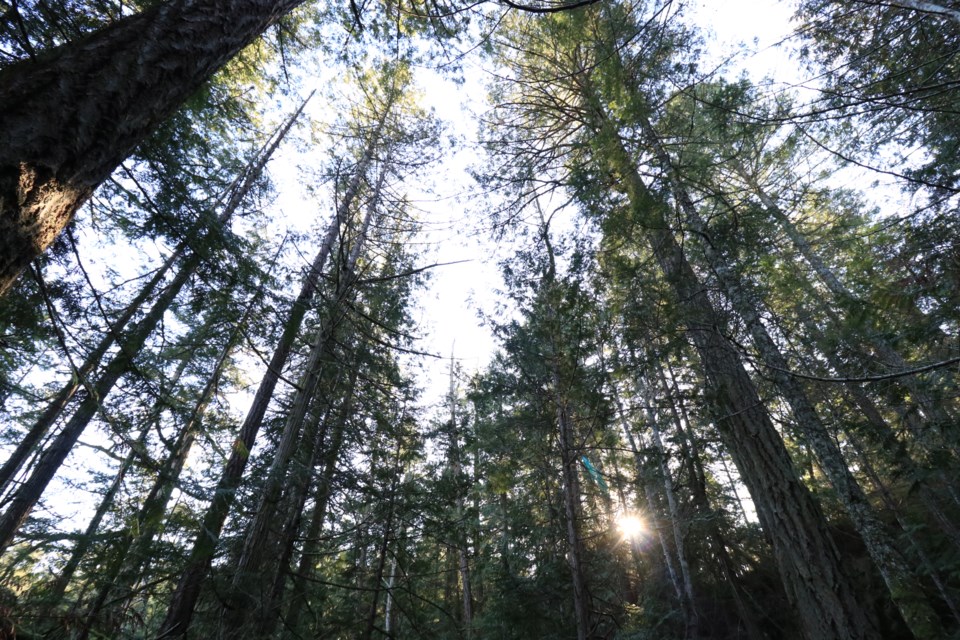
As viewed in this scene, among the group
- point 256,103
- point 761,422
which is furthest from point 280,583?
point 256,103

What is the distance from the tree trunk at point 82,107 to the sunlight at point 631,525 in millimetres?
15923

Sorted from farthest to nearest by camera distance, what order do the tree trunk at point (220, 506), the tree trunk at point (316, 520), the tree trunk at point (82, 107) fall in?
the tree trunk at point (316, 520)
the tree trunk at point (220, 506)
the tree trunk at point (82, 107)

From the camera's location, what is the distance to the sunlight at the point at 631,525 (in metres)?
13.7

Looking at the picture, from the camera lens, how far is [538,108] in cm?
907

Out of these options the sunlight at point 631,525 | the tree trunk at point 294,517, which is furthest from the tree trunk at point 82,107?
the sunlight at point 631,525

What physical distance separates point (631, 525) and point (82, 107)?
17051 mm

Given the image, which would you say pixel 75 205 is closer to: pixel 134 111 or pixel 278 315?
pixel 134 111

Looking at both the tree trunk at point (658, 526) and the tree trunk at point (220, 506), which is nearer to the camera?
the tree trunk at point (220, 506)

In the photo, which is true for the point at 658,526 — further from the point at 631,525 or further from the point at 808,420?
the point at 808,420

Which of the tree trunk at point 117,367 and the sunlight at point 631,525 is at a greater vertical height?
the sunlight at point 631,525

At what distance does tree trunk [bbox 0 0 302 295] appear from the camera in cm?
121

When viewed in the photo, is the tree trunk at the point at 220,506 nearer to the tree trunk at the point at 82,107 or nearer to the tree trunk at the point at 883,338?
the tree trunk at the point at 82,107

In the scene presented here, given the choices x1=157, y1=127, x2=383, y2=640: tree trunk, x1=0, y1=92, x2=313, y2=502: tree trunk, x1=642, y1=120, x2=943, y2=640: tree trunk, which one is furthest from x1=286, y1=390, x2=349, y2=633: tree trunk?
x1=642, y1=120, x2=943, y2=640: tree trunk

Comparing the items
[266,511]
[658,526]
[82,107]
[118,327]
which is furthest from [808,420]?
[658,526]
